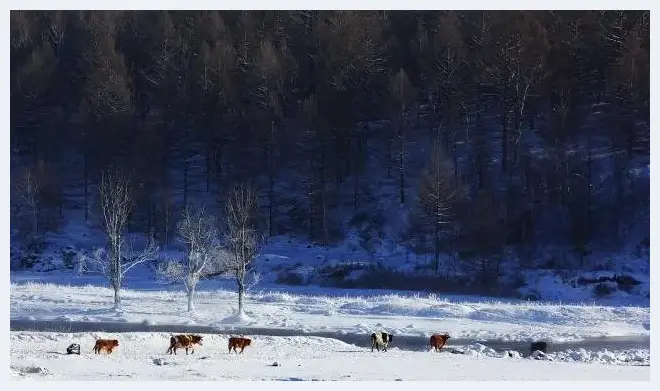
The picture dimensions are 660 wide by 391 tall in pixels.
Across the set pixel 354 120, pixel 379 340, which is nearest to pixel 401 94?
pixel 354 120

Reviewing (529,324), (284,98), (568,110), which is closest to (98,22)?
(284,98)

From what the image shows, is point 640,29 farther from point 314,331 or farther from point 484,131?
point 314,331

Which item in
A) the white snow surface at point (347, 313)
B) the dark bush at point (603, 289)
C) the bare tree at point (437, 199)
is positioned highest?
the bare tree at point (437, 199)

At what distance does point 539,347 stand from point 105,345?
43.6ft

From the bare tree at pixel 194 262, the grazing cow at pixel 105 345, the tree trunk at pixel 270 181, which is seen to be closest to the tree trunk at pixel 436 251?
the tree trunk at pixel 270 181

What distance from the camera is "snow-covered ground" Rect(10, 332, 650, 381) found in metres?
16.6

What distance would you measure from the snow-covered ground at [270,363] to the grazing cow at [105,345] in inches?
9.8

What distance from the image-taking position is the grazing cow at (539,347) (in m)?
24.5

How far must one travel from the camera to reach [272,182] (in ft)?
177

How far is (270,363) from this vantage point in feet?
61.9

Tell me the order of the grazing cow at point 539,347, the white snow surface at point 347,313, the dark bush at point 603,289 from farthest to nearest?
the dark bush at point 603,289 → the white snow surface at point 347,313 → the grazing cow at point 539,347

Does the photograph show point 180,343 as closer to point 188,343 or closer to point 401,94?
point 188,343

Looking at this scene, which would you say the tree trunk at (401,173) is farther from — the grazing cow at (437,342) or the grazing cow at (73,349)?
the grazing cow at (73,349)

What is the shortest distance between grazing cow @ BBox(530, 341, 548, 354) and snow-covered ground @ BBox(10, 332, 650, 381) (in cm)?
159
